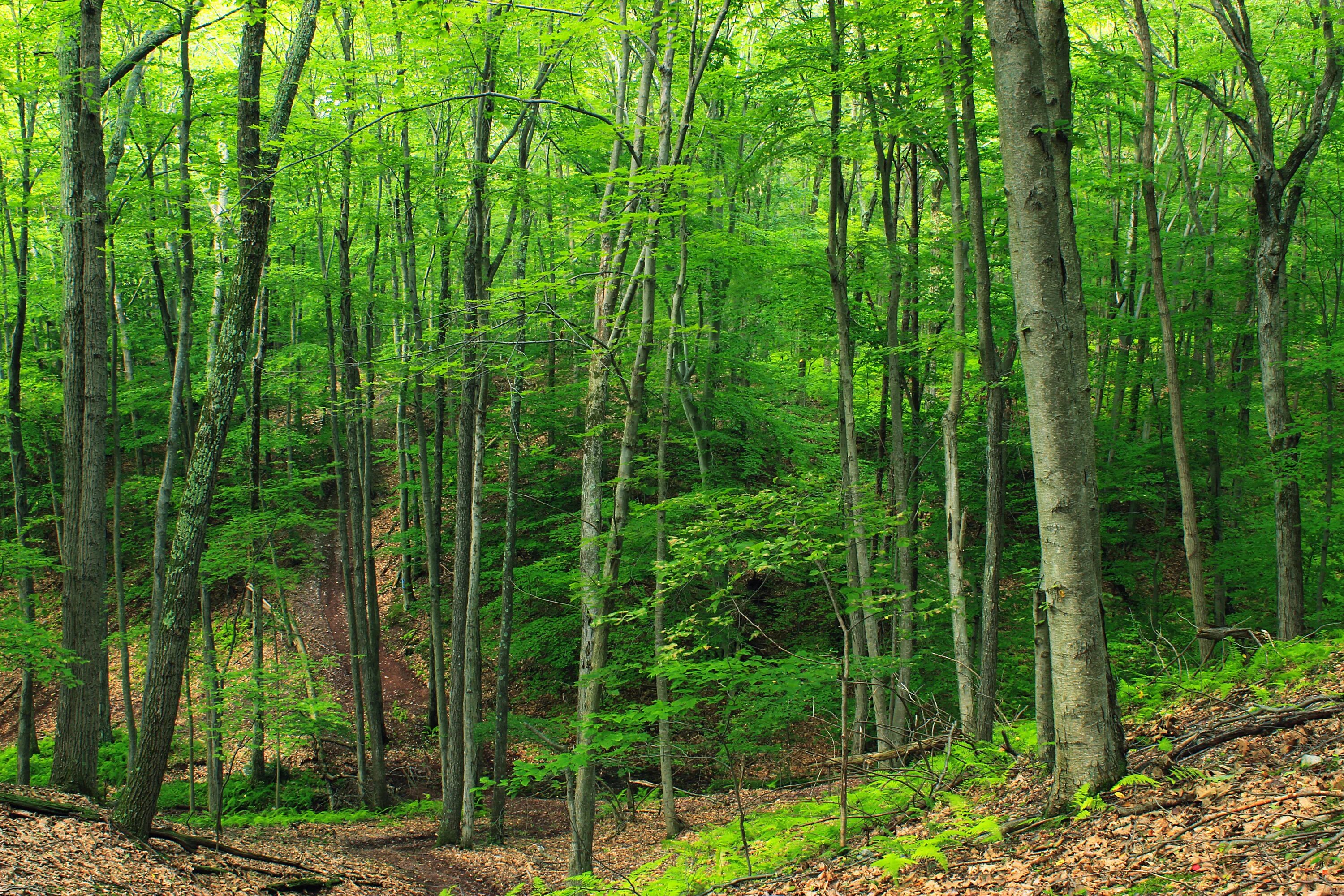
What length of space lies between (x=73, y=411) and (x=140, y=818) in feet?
15.7

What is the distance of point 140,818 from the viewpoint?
21.1 feet

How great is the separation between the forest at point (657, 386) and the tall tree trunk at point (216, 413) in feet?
0.15

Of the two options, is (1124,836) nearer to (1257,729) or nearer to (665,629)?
(1257,729)

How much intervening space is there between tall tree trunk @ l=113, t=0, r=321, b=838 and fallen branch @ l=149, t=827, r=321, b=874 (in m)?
0.46

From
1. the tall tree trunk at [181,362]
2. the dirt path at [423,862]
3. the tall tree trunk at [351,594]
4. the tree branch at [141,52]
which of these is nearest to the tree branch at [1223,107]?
the tree branch at [141,52]

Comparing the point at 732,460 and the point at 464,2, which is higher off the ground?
the point at 464,2

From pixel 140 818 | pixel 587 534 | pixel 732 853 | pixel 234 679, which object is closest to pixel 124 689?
pixel 234 679

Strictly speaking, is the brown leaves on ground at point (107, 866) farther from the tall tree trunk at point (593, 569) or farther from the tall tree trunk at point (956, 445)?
the tall tree trunk at point (956, 445)

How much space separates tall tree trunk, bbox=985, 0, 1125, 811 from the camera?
11.4ft

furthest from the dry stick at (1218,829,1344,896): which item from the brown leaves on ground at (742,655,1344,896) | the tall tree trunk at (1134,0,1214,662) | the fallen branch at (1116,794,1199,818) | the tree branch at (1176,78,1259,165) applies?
the tree branch at (1176,78,1259,165)

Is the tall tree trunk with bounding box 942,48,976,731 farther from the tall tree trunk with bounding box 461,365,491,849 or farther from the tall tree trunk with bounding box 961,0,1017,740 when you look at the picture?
the tall tree trunk with bounding box 461,365,491,849

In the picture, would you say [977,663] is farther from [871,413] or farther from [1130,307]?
[1130,307]

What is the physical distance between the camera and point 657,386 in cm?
1084

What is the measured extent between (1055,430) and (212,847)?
8.20 meters
